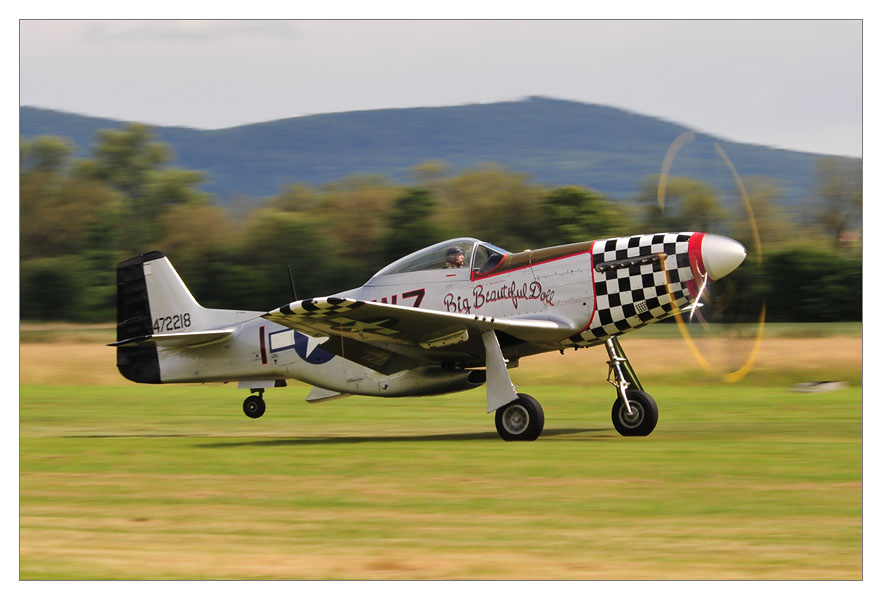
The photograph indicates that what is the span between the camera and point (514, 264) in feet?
43.0

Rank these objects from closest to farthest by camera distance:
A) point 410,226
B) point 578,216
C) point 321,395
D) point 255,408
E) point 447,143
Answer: point 321,395
point 255,408
point 578,216
point 410,226
point 447,143

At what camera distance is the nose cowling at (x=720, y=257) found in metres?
11.9

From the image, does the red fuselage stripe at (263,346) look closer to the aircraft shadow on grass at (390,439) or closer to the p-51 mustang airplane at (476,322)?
the p-51 mustang airplane at (476,322)

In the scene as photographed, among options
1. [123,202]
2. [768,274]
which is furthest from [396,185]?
[768,274]

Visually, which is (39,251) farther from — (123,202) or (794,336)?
Answer: (794,336)

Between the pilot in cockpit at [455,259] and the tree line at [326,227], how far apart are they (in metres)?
15.8

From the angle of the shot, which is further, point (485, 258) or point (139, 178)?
point (139, 178)

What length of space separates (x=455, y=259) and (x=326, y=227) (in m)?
31.3

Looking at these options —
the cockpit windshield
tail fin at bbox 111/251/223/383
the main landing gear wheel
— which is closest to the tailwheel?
tail fin at bbox 111/251/223/383

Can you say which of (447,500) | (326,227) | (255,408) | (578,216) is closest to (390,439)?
(255,408)

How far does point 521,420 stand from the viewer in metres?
12.4

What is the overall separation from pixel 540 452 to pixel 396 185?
38.2m

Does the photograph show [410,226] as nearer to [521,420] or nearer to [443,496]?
[521,420]

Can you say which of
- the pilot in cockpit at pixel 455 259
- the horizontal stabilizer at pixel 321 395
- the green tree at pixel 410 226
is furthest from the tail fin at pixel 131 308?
the green tree at pixel 410 226
